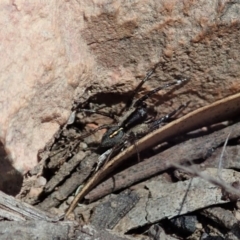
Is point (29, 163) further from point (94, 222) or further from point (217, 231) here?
point (217, 231)

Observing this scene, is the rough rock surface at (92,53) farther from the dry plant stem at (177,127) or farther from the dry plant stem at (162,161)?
the dry plant stem at (162,161)

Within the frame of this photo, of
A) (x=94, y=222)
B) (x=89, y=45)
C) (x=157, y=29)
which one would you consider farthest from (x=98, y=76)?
(x=94, y=222)

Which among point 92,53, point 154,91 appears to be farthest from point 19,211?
point 154,91

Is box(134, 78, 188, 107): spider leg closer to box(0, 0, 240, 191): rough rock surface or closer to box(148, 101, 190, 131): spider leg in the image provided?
box(0, 0, 240, 191): rough rock surface

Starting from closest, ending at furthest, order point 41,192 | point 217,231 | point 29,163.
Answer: point 29,163 → point 217,231 → point 41,192

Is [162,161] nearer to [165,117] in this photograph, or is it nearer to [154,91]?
[165,117]

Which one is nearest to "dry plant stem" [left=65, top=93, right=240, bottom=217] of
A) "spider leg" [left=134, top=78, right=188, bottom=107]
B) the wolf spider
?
the wolf spider
